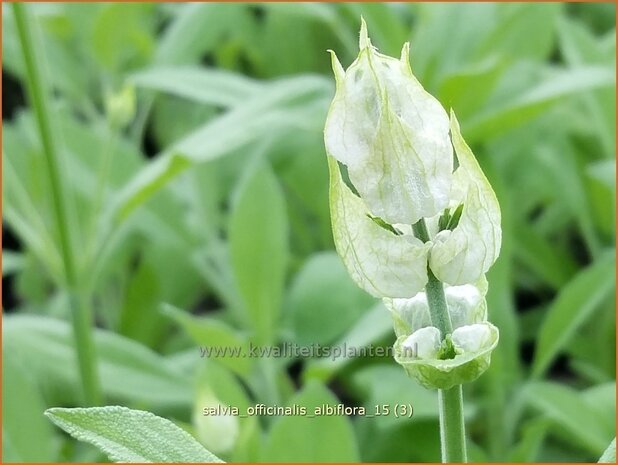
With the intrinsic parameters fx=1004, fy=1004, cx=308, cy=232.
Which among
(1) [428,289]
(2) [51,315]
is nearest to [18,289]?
(2) [51,315]

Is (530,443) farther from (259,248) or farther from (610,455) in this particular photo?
(610,455)

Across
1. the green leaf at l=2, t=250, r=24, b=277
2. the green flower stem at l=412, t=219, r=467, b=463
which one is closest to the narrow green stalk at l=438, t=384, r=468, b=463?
the green flower stem at l=412, t=219, r=467, b=463

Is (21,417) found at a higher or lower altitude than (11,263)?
lower

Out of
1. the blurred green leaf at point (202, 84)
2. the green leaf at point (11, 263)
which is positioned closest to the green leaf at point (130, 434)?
the blurred green leaf at point (202, 84)

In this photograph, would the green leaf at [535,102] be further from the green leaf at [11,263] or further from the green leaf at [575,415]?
the green leaf at [11,263]

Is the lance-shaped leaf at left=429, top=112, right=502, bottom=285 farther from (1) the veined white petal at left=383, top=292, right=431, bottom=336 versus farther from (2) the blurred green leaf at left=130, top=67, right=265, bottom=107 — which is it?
(2) the blurred green leaf at left=130, top=67, right=265, bottom=107

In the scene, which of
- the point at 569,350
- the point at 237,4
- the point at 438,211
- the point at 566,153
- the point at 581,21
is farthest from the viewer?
the point at 581,21

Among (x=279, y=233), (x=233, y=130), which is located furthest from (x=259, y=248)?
(x=233, y=130)

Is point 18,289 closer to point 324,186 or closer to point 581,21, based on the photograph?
point 324,186
